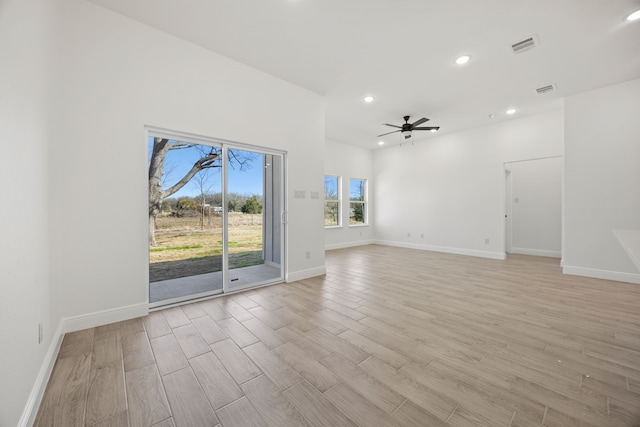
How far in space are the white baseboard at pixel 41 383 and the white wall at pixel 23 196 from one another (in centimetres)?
4

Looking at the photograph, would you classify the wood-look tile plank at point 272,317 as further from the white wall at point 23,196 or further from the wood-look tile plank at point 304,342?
the white wall at point 23,196

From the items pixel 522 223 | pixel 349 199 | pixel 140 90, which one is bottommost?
pixel 522 223

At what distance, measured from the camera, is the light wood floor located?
1.39m

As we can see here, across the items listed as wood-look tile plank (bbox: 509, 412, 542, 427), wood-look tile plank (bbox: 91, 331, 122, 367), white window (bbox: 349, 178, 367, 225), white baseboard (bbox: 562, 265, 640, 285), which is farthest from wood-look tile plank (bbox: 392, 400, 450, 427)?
white window (bbox: 349, 178, 367, 225)

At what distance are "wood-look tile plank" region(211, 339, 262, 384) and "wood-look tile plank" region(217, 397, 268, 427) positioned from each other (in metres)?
0.21

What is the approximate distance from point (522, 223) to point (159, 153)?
27.8 ft

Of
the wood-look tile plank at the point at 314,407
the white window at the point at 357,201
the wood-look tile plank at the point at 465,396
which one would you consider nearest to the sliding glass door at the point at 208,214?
the wood-look tile plank at the point at 314,407

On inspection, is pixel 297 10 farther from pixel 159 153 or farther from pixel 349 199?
pixel 349 199

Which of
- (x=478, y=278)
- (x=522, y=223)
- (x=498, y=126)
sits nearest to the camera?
(x=478, y=278)

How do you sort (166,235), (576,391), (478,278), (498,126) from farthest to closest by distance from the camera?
1. (498,126)
2. (478,278)
3. (166,235)
4. (576,391)

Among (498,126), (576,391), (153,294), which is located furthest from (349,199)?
(576,391)

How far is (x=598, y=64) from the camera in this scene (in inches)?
137

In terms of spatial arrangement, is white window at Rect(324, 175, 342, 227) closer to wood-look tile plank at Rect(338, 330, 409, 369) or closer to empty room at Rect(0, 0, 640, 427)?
empty room at Rect(0, 0, 640, 427)

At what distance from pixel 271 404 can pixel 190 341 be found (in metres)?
1.14
